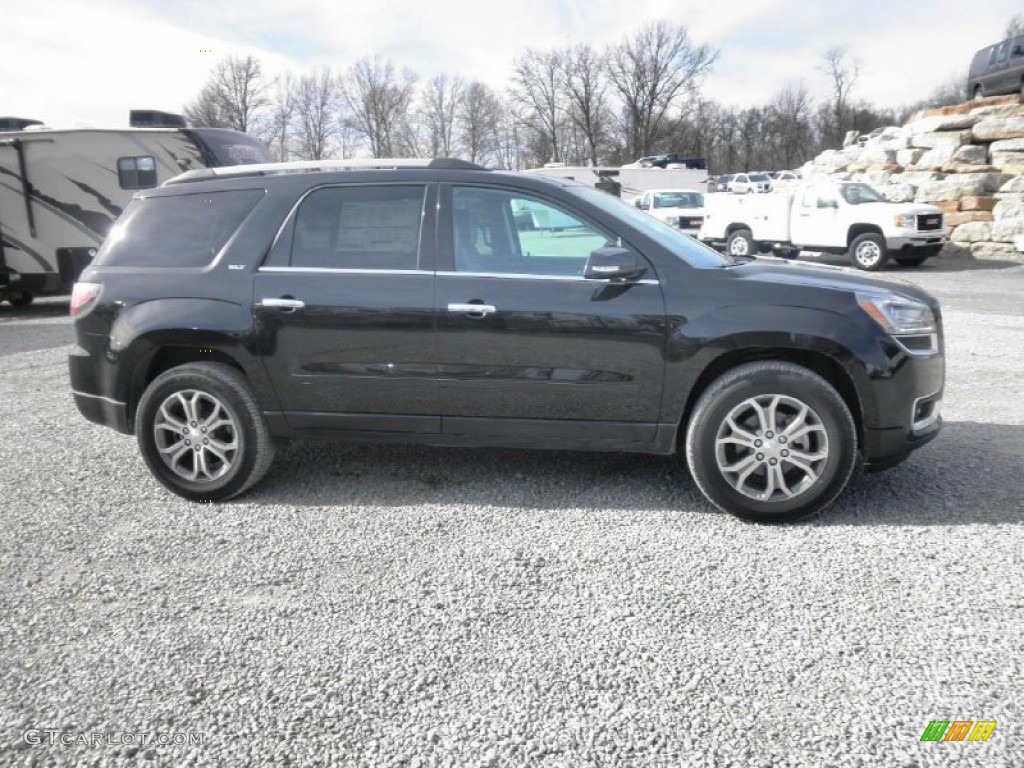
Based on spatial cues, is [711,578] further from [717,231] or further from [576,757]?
[717,231]

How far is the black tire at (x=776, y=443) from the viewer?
362cm

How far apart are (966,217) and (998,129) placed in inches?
95.2

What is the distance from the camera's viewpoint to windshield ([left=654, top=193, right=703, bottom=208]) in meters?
24.4

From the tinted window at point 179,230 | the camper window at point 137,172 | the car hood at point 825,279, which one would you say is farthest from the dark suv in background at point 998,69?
the tinted window at point 179,230

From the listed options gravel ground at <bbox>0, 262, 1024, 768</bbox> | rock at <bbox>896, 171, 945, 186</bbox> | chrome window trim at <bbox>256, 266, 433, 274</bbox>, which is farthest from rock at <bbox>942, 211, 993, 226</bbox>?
chrome window trim at <bbox>256, 266, 433, 274</bbox>

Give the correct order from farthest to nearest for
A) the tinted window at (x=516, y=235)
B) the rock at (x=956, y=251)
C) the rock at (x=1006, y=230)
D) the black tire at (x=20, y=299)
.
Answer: the rock at (x=956, y=251) < the rock at (x=1006, y=230) < the black tire at (x=20, y=299) < the tinted window at (x=516, y=235)

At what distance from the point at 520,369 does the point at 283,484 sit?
1.66 meters

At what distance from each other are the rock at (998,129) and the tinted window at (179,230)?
856 inches

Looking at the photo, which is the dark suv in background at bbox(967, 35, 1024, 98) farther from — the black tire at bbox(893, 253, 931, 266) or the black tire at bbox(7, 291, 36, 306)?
the black tire at bbox(7, 291, 36, 306)

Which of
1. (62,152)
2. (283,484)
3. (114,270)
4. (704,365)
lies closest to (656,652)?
(704,365)

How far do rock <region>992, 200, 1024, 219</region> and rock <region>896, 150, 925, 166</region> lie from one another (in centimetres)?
298

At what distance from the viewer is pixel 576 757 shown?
2168mm

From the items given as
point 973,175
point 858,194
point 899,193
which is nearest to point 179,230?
point 858,194

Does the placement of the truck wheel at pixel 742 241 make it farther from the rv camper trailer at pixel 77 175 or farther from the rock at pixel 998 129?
the rv camper trailer at pixel 77 175
